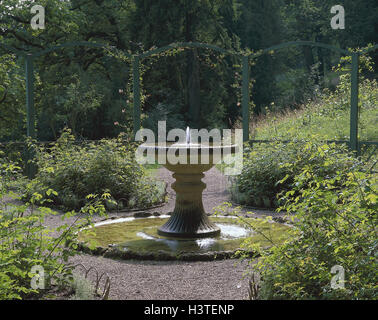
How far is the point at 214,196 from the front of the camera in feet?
31.4

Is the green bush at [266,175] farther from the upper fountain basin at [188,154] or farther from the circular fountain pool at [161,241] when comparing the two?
the upper fountain basin at [188,154]

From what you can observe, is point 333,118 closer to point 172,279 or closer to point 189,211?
point 189,211

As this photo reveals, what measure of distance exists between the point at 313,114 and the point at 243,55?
21.1 feet

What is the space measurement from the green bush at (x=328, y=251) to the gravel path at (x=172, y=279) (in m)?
0.48

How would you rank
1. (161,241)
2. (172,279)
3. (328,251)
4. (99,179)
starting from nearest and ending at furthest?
(328,251)
(172,279)
(161,241)
(99,179)

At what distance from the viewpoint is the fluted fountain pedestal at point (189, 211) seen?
20.1ft

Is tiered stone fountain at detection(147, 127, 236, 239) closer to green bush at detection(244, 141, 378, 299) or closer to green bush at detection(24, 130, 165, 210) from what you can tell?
green bush at detection(24, 130, 165, 210)

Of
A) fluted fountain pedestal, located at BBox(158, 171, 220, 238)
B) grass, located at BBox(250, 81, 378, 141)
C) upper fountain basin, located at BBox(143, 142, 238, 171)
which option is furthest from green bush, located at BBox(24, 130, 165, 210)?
grass, located at BBox(250, 81, 378, 141)

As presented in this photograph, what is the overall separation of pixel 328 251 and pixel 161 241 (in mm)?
2883

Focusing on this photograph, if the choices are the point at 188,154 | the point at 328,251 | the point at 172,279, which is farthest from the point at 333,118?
the point at 328,251

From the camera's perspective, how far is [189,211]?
20.4 feet

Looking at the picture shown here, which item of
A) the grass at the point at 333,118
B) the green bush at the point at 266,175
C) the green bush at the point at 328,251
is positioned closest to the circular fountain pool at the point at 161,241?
the green bush at the point at 328,251
